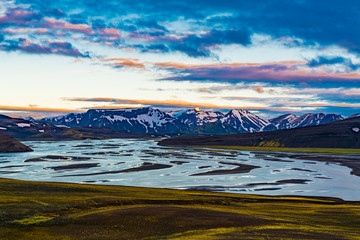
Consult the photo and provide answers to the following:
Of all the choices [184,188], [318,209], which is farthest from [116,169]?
[318,209]

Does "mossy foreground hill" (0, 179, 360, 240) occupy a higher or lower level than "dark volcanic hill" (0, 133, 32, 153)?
higher

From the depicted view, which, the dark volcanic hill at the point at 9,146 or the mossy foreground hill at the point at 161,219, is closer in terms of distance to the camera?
the mossy foreground hill at the point at 161,219

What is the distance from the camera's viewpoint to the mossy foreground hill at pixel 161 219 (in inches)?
1116

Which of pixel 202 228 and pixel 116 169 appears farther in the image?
pixel 116 169

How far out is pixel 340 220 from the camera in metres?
36.2

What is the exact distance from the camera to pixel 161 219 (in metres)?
32.9

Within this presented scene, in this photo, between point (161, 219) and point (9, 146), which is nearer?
point (161, 219)

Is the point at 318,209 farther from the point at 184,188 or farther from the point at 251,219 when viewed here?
the point at 184,188

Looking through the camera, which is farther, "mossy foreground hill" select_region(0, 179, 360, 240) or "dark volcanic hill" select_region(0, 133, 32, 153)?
"dark volcanic hill" select_region(0, 133, 32, 153)

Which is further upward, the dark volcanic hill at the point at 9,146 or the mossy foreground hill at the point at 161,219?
the mossy foreground hill at the point at 161,219

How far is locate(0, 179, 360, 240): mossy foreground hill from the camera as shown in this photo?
28.3m

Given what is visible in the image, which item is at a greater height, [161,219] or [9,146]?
[161,219]

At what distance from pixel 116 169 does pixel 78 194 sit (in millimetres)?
44430

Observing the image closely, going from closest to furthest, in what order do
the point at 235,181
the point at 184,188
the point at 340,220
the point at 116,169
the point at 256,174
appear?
1. the point at 340,220
2. the point at 184,188
3. the point at 235,181
4. the point at 256,174
5. the point at 116,169
